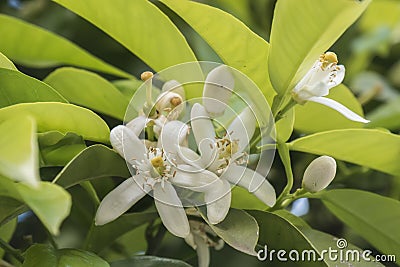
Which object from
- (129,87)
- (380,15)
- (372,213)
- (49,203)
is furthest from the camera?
(380,15)

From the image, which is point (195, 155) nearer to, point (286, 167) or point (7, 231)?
point (286, 167)

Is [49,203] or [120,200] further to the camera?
[120,200]

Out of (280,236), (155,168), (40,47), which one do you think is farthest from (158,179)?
(40,47)

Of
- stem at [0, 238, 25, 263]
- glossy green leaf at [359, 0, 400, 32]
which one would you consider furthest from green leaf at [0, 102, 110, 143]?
glossy green leaf at [359, 0, 400, 32]

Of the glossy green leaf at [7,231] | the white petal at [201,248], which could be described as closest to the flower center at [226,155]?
the white petal at [201,248]

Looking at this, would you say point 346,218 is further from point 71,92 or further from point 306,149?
point 71,92

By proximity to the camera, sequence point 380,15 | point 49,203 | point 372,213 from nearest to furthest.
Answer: point 49,203, point 372,213, point 380,15

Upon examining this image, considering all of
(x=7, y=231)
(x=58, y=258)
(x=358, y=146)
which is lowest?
(x=7, y=231)
